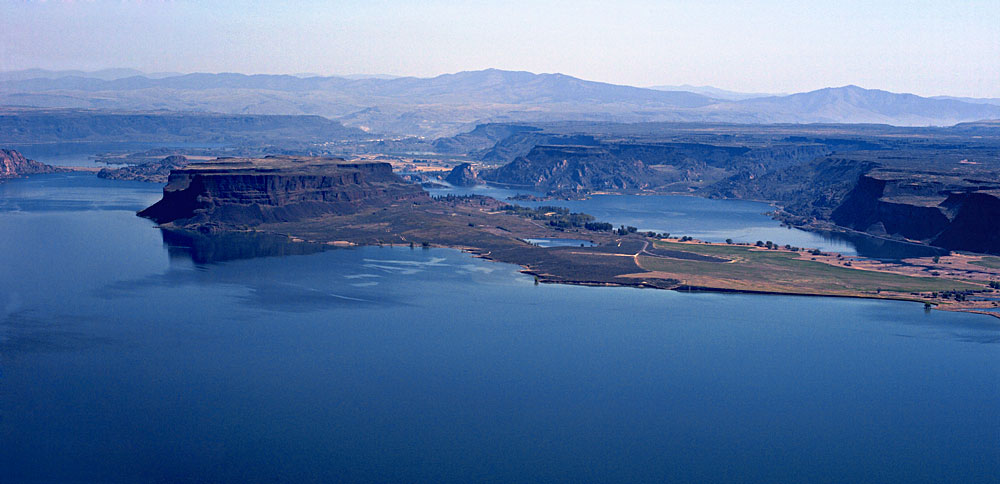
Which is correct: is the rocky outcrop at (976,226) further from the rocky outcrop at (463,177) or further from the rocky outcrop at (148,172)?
the rocky outcrop at (148,172)

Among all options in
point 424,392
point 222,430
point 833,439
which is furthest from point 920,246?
point 222,430

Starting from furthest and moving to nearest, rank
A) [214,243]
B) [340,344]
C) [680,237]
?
[680,237] < [214,243] < [340,344]

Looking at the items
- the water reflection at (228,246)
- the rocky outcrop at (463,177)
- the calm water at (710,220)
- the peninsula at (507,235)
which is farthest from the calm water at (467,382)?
the rocky outcrop at (463,177)

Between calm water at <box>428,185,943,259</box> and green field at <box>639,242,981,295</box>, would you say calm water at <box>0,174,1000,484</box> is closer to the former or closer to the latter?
green field at <box>639,242,981,295</box>

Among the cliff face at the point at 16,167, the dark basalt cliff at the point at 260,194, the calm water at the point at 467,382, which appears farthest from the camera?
the cliff face at the point at 16,167

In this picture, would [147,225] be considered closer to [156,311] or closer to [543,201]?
[156,311]

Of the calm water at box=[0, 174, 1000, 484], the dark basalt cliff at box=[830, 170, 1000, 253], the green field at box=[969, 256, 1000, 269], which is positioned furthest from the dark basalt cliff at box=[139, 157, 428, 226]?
the green field at box=[969, 256, 1000, 269]

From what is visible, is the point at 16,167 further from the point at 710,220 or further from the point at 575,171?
the point at 710,220
